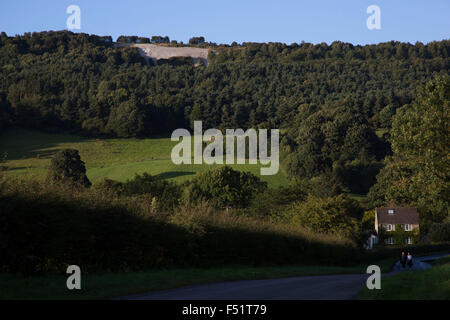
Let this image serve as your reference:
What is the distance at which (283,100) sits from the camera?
427 feet

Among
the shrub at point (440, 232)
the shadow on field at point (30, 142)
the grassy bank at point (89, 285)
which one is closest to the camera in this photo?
the grassy bank at point (89, 285)

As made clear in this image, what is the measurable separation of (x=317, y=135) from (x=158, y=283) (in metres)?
85.5

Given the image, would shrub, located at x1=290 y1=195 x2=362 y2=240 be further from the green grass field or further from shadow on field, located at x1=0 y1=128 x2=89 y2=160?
shadow on field, located at x1=0 y1=128 x2=89 y2=160

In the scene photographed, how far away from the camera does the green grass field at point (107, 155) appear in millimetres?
82288

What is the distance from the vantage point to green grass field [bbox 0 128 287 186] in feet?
270

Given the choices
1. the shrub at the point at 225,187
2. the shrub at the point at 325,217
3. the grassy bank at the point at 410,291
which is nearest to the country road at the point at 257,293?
the grassy bank at the point at 410,291

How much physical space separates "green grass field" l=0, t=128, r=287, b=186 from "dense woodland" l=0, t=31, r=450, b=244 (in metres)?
4.84

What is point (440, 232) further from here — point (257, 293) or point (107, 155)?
point (257, 293)

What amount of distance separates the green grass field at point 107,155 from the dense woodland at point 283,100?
191 inches

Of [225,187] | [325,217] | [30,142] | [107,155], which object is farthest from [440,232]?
[30,142]

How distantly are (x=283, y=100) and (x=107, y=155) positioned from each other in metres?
51.8

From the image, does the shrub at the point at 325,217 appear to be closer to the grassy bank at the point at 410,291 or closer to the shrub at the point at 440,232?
the shrub at the point at 440,232

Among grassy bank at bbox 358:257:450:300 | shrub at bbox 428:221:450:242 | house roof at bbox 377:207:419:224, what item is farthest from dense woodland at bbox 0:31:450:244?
grassy bank at bbox 358:257:450:300
